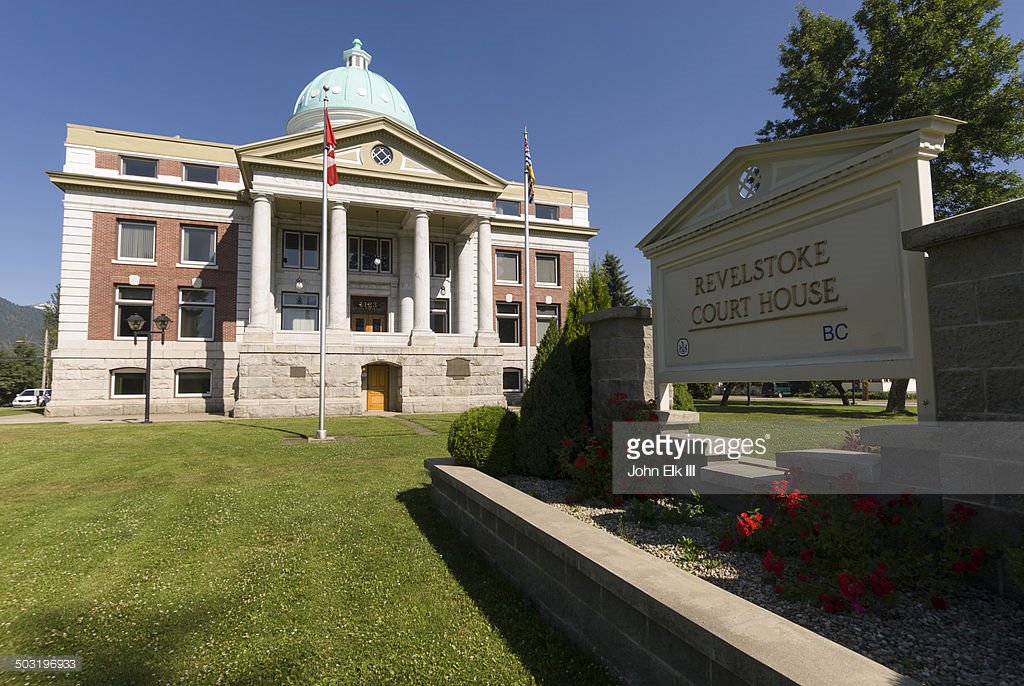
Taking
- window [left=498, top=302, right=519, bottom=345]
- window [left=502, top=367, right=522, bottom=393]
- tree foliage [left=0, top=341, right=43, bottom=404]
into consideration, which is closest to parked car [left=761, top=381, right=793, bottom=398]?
window [left=498, top=302, right=519, bottom=345]

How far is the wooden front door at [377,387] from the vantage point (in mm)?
26609

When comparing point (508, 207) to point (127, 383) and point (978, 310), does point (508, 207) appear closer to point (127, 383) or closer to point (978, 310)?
point (127, 383)

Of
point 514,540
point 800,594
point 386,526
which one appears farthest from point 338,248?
point 800,594

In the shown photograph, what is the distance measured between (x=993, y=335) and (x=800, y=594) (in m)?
1.80

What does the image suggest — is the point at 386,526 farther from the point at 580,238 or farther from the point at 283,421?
the point at 580,238

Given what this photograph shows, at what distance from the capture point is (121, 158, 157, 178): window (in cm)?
2742

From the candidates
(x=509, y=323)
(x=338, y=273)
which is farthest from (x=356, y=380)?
(x=509, y=323)

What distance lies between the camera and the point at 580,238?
1422 inches

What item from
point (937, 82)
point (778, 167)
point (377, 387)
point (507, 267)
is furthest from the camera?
point (507, 267)

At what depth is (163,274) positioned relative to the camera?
27047 millimetres

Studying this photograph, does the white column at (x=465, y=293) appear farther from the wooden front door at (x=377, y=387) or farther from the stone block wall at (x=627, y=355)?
the stone block wall at (x=627, y=355)

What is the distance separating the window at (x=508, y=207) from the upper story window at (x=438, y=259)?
207 inches

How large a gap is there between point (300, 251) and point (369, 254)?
382cm

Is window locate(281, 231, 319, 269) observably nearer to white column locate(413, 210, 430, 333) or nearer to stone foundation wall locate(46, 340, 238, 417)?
stone foundation wall locate(46, 340, 238, 417)
